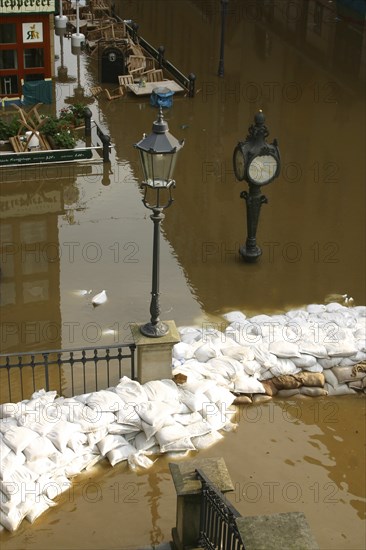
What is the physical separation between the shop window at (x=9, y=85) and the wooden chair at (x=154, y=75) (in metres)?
4.21

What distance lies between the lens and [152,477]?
1077 cm

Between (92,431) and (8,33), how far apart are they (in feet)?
47.5

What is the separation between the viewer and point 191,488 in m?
8.79

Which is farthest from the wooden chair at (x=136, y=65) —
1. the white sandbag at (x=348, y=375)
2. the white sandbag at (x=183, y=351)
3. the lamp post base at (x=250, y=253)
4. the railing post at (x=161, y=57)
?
the white sandbag at (x=348, y=375)

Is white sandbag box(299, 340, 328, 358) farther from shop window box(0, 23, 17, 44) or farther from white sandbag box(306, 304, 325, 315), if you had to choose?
shop window box(0, 23, 17, 44)

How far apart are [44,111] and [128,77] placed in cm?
321

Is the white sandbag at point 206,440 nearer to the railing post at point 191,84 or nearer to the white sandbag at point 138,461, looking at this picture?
the white sandbag at point 138,461

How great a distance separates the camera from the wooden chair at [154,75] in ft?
83.1

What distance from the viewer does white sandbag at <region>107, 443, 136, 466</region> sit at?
10.9 meters

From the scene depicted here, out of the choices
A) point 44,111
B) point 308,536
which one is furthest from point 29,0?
point 308,536

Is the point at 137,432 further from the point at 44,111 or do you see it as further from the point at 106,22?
the point at 106,22

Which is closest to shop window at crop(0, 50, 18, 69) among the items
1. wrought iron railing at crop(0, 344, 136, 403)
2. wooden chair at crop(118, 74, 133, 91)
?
wooden chair at crop(118, 74, 133, 91)

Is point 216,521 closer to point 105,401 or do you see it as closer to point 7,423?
point 105,401

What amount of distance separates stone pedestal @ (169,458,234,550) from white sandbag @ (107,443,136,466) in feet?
6.01
